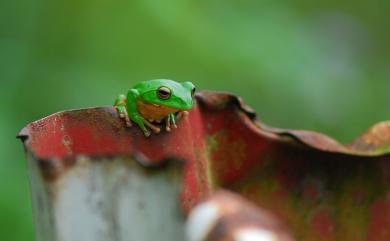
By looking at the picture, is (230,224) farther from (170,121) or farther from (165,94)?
(165,94)

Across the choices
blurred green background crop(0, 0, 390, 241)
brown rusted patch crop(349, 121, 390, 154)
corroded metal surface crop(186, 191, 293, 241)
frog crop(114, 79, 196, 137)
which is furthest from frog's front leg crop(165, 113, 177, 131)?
blurred green background crop(0, 0, 390, 241)

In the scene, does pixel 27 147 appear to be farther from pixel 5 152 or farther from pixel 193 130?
pixel 5 152

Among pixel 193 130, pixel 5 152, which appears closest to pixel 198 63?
pixel 5 152

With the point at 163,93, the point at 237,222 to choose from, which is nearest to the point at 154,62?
the point at 163,93

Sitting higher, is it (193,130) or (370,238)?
(193,130)

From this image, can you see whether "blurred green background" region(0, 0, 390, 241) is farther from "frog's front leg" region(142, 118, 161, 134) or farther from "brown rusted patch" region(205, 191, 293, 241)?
"brown rusted patch" region(205, 191, 293, 241)

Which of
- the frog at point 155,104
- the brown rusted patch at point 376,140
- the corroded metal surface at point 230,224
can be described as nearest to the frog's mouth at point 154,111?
the frog at point 155,104
